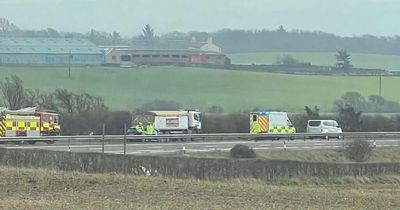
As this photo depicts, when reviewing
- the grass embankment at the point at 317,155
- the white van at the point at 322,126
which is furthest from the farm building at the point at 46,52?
the grass embankment at the point at 317,155

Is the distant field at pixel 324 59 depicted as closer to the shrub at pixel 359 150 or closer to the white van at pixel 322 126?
the white van at pixel 322 126

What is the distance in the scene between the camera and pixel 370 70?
3834 inches

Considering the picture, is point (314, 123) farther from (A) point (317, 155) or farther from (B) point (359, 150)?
(B) point (359, 150)

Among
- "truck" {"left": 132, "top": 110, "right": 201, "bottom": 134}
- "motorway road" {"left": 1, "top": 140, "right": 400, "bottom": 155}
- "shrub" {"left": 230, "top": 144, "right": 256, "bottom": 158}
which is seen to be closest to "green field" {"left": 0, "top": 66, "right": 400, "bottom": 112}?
"truck" {"left": 132, "top": 110, "right": 201, "bottom": 134}

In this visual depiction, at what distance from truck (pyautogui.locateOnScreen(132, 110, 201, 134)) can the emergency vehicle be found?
6.88 meters

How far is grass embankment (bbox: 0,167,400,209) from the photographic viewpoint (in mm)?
16078

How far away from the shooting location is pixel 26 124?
5288cm

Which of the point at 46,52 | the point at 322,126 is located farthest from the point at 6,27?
the point at 322,126

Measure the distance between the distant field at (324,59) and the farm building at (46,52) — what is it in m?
19.4

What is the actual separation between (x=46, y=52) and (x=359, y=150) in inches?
2070

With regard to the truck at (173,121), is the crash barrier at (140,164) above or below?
above

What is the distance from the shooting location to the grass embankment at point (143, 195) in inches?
633

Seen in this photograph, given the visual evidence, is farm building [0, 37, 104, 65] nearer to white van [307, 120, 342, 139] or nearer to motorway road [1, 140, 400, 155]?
white van [307, 120, 342, 139]

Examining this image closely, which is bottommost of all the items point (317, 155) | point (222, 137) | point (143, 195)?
point (317, 155)
